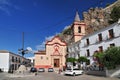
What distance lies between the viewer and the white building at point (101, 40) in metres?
33.0

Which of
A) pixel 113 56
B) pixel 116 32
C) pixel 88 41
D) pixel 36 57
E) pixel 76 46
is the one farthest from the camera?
pixel 36 57

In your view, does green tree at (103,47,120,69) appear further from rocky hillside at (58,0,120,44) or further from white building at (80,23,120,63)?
rocky hillside at (58,0,120,44)

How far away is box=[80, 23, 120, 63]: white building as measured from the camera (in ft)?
108

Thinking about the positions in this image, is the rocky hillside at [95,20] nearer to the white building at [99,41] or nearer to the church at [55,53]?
the church at [55,53]

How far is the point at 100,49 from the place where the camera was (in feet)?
122

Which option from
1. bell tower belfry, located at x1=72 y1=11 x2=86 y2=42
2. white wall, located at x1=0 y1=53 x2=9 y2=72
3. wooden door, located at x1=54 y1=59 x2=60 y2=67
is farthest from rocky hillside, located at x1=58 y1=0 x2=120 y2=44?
white wall, located at x1=0 y1=53 x2=9 y2=72

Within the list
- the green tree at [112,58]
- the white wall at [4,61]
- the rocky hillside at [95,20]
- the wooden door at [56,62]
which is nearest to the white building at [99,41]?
the green tree at [112,58]

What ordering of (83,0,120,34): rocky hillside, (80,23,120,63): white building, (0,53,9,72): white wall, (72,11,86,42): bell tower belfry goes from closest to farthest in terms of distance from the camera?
(80,23,120,63): white building
(72,11,86,42): bell tower belfry
(0,53,9,72): white wall
(83,0,120,34): rocky hillside

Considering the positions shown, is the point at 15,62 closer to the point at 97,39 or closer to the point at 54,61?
the point at 54,61

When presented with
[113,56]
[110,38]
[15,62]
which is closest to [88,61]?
[110,38]

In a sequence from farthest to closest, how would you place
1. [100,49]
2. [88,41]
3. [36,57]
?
[36,57] → [88,41] → [100,49]

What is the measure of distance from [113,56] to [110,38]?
31.9 feet

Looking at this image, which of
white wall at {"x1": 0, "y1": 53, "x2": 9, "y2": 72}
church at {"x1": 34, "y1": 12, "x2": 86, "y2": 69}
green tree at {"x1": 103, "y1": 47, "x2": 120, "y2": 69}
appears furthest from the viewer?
white wall at {"x1": 0, "y1": 53, "x2": 9, "y2": 72}

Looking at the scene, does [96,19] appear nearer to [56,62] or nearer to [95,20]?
[95,20]
